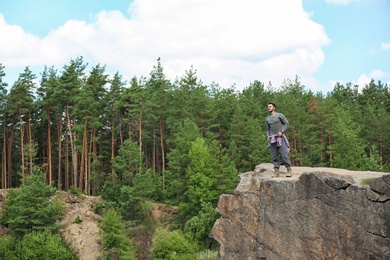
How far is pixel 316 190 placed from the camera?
15.1 meters

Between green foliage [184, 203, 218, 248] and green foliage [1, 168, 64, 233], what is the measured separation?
11.5 m

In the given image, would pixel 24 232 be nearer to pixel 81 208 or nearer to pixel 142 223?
pixel 81 208

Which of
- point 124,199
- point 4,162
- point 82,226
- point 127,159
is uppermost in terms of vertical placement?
point 127,159

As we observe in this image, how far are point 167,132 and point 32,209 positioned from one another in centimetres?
1990

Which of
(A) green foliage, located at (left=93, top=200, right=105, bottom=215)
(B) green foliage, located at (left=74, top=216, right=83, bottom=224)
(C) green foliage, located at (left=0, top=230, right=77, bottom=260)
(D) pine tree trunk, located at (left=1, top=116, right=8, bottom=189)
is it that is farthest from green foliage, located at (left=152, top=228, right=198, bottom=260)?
(D) pine tree trunk, located at (left=1, top=116, right=8, bottom=189)

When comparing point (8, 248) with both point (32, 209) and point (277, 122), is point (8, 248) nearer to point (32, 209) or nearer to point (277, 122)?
point (32, 209)

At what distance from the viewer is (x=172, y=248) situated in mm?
29703

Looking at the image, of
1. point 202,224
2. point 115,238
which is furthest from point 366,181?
point 115,238

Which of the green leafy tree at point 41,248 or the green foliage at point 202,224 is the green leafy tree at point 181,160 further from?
the green leafy tree at point 41,248

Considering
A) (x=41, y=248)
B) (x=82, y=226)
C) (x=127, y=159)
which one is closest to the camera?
(x=41, y=248)

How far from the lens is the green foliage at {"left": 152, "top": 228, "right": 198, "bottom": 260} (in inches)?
1165

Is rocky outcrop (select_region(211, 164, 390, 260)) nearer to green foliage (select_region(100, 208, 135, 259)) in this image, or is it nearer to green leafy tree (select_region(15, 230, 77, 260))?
green foliage (select_region(100, 208, 135, 259))

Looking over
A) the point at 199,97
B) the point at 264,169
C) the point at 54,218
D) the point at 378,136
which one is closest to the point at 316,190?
the point at 264,169

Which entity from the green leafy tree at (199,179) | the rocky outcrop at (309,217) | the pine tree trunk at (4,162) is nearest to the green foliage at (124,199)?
the green leafy tree at (199,179)
